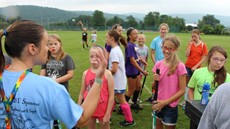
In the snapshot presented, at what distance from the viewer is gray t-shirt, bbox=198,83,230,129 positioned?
61.1 inches

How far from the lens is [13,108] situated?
1.61m

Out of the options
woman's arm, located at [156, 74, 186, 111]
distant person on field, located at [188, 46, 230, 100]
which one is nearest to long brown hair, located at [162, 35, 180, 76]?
woman's arm, located at [156, 74, 186, 111]

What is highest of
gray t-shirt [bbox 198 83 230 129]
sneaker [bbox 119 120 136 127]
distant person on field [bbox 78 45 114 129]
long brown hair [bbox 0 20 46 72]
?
long brown hair [bbox 0 20 46 72]

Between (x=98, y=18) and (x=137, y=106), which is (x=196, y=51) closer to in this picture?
(x=137, y=106)

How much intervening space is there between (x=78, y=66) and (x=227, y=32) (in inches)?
2443

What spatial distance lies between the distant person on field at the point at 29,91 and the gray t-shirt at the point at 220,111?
0.80m

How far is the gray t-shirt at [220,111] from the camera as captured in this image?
155cm

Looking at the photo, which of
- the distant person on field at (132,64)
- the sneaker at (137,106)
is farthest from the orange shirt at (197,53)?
the sneaker at (137,106)

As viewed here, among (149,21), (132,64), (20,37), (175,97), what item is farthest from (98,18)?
(20,37)

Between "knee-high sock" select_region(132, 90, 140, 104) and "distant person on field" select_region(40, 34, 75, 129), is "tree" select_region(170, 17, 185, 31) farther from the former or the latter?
"distant person on field" select_region(40, 34, 75, 129)

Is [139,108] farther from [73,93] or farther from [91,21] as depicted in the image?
[91,21]

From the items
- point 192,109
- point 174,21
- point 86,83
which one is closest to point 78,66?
point 86,83

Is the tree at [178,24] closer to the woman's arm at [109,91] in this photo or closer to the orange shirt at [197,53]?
the orange shirt at [197,53]

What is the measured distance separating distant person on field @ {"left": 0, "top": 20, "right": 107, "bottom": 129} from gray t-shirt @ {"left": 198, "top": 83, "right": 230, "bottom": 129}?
2.64 ft
